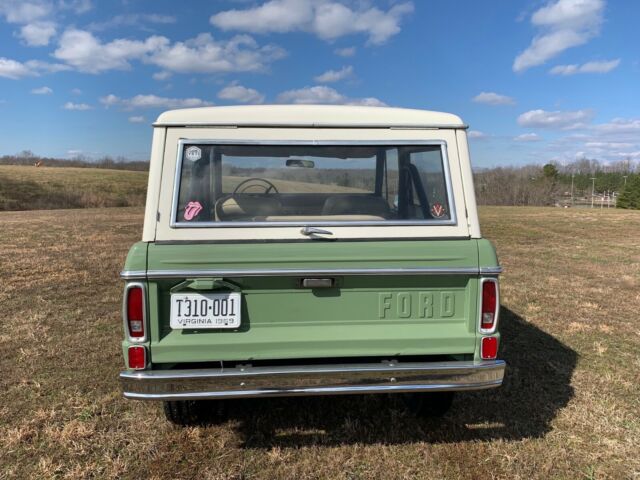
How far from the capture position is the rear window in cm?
280

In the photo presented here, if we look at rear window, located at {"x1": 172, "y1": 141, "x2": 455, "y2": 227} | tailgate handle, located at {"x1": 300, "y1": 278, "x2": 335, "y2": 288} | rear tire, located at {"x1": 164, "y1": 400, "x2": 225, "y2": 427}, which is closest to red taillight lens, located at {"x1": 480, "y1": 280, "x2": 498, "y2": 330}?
rear window, located at {"x1": 172, "y1": 141, "x2": 455, "y2": 227}

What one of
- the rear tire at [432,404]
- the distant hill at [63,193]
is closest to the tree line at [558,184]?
the distant hill at [63,193]

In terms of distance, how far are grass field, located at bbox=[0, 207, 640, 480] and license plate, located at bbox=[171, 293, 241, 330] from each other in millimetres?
915

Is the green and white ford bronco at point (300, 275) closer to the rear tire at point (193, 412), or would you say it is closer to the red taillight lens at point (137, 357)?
the red taillight lens at point (137, 357)

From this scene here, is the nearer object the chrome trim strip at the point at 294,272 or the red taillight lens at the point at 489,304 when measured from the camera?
the chrome trim strip at the point at 294,272

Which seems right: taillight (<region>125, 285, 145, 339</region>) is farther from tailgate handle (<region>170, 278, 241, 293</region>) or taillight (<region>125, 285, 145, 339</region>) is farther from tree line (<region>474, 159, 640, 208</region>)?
tree line (<region>474, 159, 640, 208</region>)

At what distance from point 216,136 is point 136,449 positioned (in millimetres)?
1944

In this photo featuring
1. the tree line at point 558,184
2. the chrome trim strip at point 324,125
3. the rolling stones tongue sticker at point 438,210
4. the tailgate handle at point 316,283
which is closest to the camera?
the tailgate handle at point 316,283

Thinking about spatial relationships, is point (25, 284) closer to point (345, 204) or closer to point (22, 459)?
point (22, 459)

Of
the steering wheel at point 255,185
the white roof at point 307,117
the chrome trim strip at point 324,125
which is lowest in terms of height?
the steering wheel at point 255,185

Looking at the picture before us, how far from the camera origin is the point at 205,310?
2586 millimetres

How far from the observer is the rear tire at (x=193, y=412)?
3.16 metres

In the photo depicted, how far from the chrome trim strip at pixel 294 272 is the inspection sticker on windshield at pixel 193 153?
66cm

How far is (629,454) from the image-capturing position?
3.07 m
